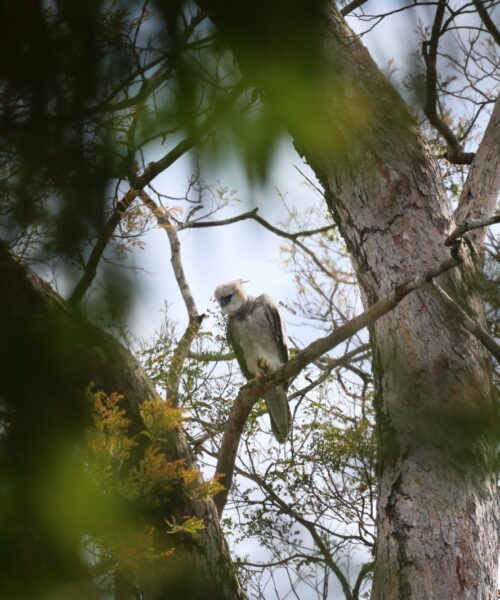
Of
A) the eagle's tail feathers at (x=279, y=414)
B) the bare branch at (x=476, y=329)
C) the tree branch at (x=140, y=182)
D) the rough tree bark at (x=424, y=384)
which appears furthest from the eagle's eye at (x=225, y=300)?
the tree branch at (x=140, y=182)

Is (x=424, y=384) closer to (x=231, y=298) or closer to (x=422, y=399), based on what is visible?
(x=422, y=399)

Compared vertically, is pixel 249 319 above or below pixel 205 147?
above

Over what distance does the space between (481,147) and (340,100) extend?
10.8ft

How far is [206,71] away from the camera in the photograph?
60cm

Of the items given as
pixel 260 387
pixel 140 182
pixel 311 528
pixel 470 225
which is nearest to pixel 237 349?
pixel 311 528


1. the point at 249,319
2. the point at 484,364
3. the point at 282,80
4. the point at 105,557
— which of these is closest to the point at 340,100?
the point at 282,80

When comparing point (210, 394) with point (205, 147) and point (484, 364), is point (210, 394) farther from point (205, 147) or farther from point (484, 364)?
point (205, 147)

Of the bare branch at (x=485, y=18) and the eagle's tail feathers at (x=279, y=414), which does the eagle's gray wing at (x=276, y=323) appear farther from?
the bare branch at (x=485, y=18)

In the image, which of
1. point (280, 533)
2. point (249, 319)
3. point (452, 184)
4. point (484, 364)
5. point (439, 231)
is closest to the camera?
point (484, 364)

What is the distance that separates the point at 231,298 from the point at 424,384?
4770mm

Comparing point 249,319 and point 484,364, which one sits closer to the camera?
point 484,364

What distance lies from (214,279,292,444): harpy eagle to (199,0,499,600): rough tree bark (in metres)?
2.64

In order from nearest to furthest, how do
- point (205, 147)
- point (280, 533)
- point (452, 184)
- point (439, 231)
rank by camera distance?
point (205, 147)
point (439, 231)
point (280, 533)
point (452, 184)

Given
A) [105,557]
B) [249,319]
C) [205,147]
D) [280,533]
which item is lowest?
[105,557]
